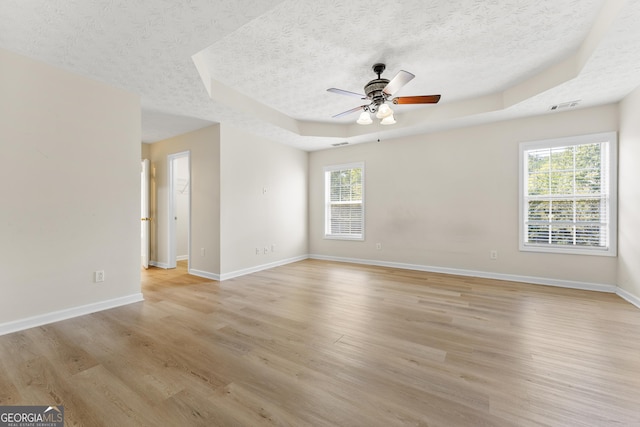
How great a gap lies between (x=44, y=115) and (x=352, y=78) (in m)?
3.44

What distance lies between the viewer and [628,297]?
10.9 feet

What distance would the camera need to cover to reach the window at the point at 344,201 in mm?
5926

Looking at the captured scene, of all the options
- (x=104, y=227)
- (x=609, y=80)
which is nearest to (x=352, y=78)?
(x=609, y=80)

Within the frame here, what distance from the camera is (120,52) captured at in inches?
98.4

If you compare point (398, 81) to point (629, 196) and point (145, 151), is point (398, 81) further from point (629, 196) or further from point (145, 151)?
point (145, 151)

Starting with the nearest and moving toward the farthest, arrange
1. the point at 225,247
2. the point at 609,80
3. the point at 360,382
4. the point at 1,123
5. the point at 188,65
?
1. the point at 360,382
2. the point at 1,123
3. the point at 188,65
4. the point at 609,80
5. the point at 225,247

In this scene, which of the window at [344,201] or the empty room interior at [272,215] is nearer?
the empty room interior at [272,215]

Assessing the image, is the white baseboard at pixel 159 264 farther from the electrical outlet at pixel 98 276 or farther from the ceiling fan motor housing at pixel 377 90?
the ceiling fan motor housing at pixel 377 90

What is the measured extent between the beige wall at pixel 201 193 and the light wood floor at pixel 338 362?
130 cm

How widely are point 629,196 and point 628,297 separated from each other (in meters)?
1.29

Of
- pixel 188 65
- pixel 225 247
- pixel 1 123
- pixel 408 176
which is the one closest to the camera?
pixel 1 123

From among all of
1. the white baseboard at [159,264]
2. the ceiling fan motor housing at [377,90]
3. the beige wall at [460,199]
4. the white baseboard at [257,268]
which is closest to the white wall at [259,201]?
the white baseboard at [257,268]

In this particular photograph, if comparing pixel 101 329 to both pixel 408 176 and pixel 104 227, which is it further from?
pixel 408 176

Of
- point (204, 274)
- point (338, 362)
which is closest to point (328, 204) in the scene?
point (204, 274)
